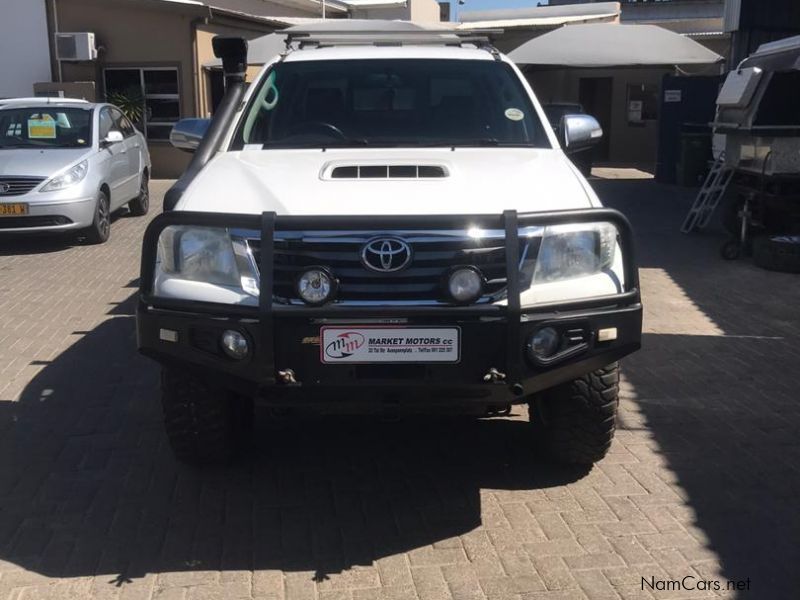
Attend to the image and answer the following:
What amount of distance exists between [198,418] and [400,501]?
3.19 feet

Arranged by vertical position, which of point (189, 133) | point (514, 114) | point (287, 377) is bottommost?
point (287, 377)

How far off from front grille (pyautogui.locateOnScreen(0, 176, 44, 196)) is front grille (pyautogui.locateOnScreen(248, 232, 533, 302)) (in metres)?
7.84

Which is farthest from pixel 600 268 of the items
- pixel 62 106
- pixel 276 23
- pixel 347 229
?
pixel 276 23

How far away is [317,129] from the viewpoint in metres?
5.09

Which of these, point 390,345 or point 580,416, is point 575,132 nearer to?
point 580,416

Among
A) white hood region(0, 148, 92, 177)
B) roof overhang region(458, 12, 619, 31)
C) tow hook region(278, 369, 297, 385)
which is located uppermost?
roof overhang region(458, 12, 619, 31)


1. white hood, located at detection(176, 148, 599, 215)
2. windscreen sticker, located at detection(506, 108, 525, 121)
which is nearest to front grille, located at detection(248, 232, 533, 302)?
white hood, located at detection(176, 148, 599, 215)

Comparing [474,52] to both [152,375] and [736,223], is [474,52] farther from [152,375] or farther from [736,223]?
[736,223]

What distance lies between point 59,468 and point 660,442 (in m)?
3.03

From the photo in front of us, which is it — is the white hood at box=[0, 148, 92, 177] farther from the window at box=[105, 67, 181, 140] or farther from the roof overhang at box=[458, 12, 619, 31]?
the roof overhang at box=[458, 12, 619, 31]

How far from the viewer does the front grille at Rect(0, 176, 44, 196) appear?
10.4 metres

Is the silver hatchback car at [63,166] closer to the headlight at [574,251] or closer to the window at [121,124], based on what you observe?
the window at [121,124]

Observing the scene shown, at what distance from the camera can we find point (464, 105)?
5242mm

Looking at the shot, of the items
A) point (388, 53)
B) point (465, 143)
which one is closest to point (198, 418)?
point (465, 143)
